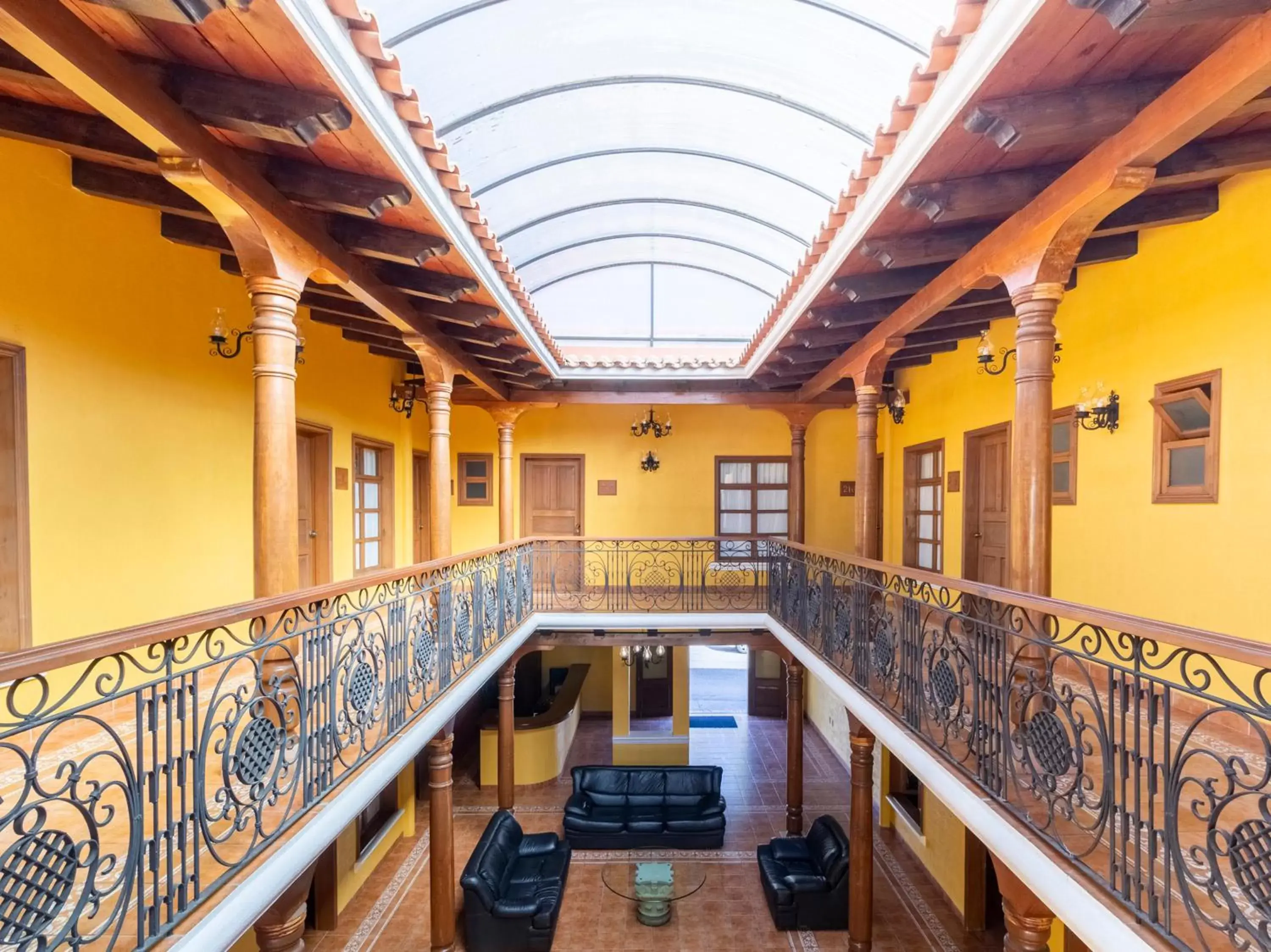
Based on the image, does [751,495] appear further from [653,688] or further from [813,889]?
[813,889]

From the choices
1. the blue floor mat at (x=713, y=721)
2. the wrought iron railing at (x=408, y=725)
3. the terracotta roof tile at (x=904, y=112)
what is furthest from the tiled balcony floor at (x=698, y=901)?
the terracotta roof tile at (x=904, y=112)

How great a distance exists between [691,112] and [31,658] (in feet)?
22.0

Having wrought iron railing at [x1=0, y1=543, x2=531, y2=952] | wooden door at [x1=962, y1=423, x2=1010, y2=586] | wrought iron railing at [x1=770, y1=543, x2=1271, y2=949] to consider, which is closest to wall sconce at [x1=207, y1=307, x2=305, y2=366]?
wrought iron railing at [x1=0, y1=543, x2=531, y2=952]

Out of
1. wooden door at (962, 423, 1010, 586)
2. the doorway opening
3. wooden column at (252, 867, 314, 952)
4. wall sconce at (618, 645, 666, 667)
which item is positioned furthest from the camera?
the doorway opening

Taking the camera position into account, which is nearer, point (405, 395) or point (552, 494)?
point (405, 395)

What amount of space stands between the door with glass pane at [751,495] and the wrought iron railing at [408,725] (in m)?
5.10

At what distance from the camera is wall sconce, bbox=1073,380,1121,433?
475cm

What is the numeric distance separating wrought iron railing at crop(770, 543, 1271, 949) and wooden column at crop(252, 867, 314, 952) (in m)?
3.42

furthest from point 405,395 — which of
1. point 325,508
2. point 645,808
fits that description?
point 645,808

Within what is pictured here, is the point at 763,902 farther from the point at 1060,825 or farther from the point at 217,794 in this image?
the point at 217,794

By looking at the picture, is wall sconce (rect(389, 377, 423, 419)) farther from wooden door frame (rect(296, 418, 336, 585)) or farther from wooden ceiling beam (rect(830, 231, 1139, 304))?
wooden ceiling beam (rect(830, 231, 1139, 304))

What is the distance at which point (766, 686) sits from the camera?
12906mm

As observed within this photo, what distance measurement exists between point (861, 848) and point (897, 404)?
193 inches

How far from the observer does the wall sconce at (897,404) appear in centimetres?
794
